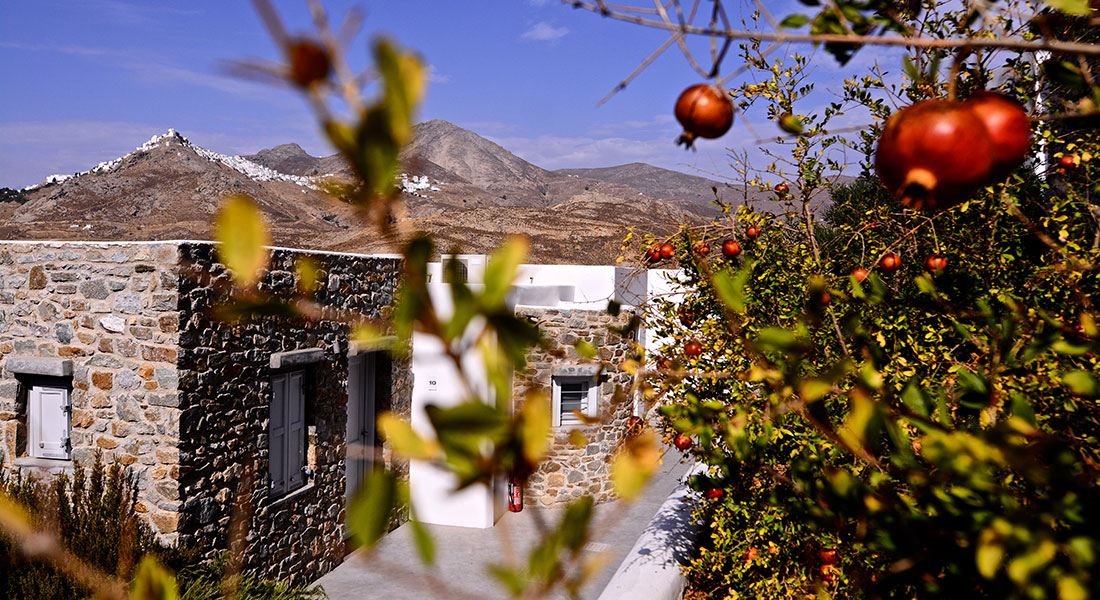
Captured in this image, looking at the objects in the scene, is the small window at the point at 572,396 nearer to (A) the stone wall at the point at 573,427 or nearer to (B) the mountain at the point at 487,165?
(A) the stone wall at the point at 573,427

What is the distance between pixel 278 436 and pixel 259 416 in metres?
0.48

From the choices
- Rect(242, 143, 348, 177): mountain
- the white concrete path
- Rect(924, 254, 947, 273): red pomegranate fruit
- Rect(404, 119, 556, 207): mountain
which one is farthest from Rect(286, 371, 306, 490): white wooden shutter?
Rect(242, 143, 348, 177): mountain

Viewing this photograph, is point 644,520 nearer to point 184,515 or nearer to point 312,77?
point 184,515

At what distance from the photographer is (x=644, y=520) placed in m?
9.51

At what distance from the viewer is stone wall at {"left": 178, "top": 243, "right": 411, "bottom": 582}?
18.2 feet

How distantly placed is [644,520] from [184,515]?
5843 mm

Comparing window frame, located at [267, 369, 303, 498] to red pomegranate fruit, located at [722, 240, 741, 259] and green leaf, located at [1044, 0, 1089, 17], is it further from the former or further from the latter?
green leaf, located at [1044, 0, 1089, 17]

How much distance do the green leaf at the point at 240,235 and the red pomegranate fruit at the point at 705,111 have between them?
0.87m

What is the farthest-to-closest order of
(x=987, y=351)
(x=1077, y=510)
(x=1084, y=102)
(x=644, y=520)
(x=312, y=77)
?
(x=644, y=520), (x=987, y=351), (x=1084, y=102), (x=1077, y=510), (x=312, y=77)

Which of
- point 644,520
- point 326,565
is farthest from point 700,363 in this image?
Result: point 644,520

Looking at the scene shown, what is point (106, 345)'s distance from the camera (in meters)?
5.69

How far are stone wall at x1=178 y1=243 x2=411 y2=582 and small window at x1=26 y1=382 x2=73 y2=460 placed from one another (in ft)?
4.00

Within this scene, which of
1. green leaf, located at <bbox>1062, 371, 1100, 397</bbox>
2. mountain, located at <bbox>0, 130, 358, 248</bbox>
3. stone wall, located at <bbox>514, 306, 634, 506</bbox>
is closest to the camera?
green leaf, located at <bbox>1062, 371, 1100, 397</bbox>

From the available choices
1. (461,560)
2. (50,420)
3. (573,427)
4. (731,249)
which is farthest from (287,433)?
(731,249)
